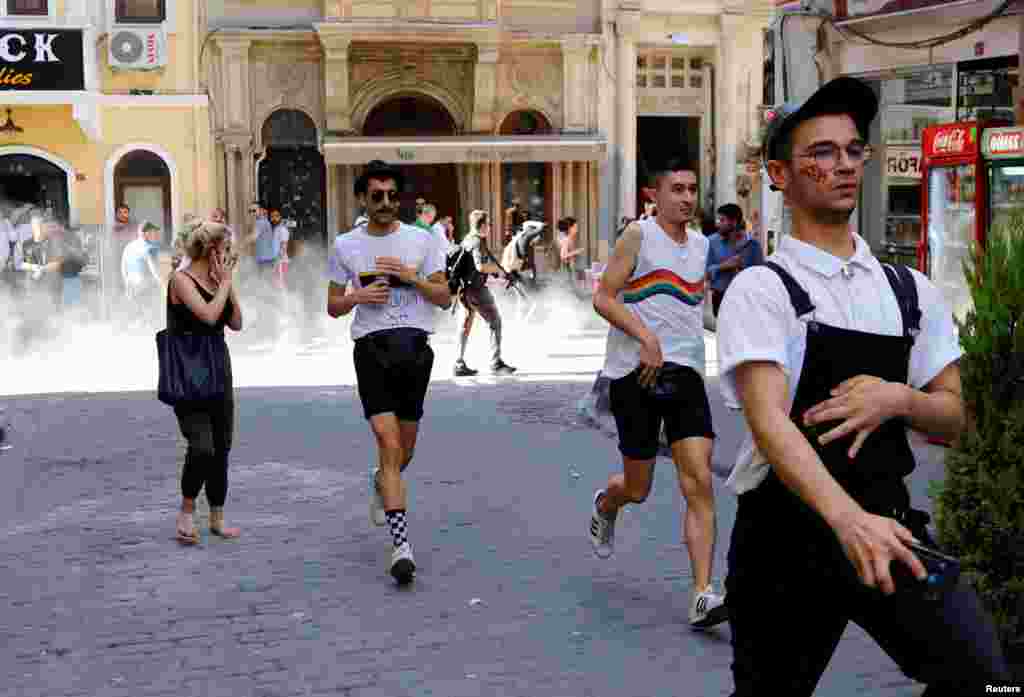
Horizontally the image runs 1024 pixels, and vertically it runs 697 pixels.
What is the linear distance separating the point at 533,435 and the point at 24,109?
1865cm

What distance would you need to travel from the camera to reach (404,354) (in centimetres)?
690

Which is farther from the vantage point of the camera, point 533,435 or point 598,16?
point 598,16

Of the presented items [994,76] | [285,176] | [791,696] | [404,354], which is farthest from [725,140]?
[791,696]

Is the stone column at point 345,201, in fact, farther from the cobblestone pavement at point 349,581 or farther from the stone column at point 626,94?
the cobblestone pavement at point 349,581

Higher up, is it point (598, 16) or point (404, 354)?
point (598, 16)

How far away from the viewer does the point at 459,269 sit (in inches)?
548

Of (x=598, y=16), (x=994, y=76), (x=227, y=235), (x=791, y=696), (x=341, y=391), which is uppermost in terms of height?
(x=598, y=16)

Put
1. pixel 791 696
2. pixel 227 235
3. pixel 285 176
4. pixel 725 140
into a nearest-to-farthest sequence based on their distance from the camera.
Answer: pixel 791 696, pixel 227 235, pixel 285 176, pixel 725 140

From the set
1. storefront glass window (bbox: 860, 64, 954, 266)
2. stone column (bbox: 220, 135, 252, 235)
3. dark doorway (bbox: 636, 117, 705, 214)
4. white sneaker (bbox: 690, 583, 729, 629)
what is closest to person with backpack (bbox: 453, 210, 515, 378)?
storefront glass window (bbox: 860, 64, 954, 266)

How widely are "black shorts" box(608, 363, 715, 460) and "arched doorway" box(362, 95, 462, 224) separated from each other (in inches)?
972

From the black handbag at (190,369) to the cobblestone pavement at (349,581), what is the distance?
81cm

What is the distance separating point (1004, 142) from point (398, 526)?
6.99 meters

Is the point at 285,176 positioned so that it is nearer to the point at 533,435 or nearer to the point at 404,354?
the point at 533,435

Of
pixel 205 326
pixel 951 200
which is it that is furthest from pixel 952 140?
pixel 205 326
